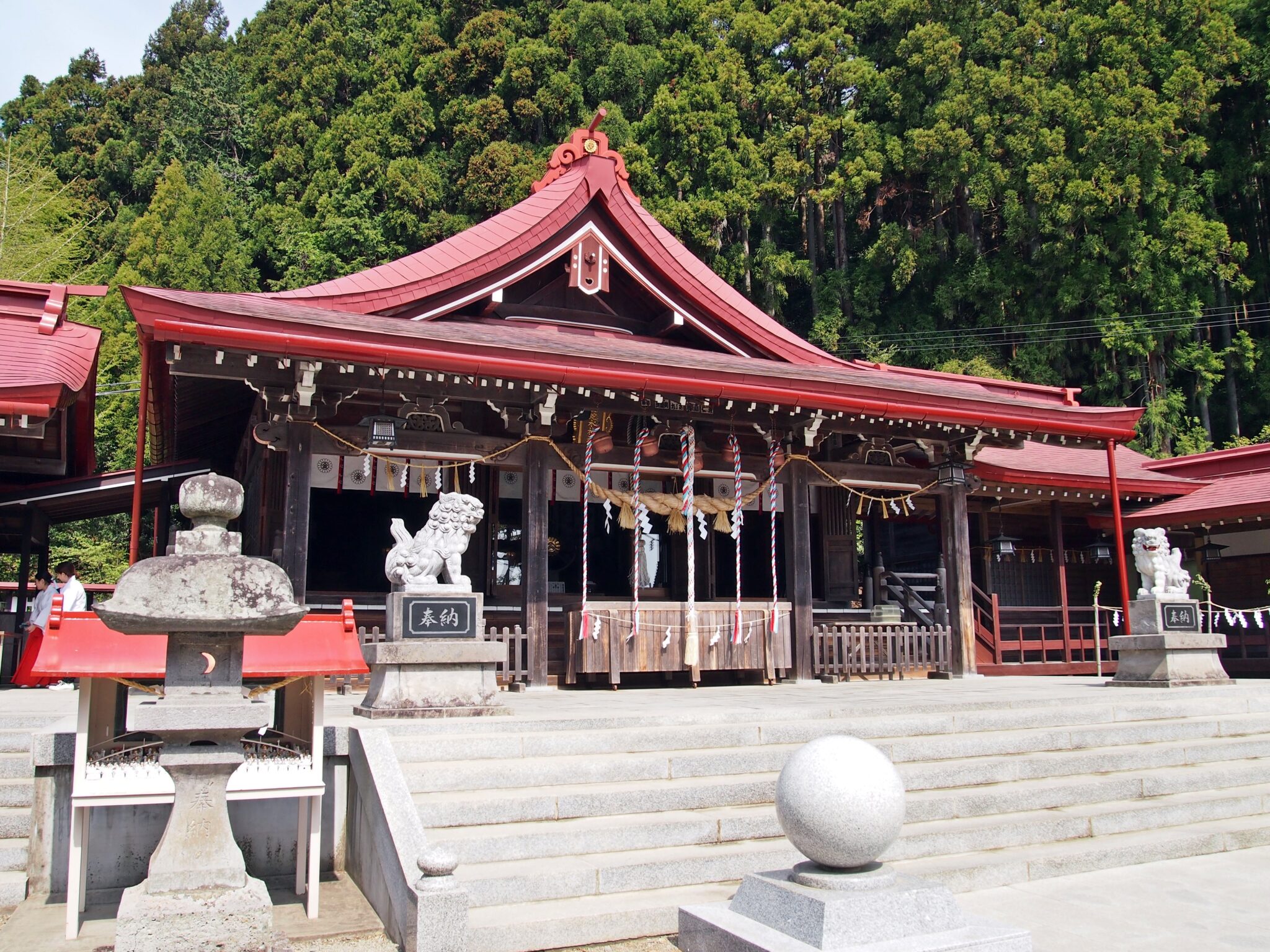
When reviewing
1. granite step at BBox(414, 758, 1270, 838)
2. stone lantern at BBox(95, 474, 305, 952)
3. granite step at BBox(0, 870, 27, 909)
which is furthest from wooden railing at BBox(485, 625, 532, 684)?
stone lantern at BBox(95, 474, 305, 952)

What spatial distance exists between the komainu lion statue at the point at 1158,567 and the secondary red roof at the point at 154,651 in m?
9.69

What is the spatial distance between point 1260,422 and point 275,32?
40.6m

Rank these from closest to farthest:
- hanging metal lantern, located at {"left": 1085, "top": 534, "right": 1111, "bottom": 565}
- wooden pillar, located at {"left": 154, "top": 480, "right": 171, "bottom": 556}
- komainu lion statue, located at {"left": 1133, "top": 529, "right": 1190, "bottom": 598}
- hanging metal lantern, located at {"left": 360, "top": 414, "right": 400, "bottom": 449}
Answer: hanging metal lantern, located at {"left": 360, "top": 414, "right": 400, "bottom": 449}, komainu lion statue, located at {"left": 1133, "top": 529, "right": 1190, "bottom": 598}, wooden pillar, located at {"left": 154, "top": 480, "right": 171, "bottom": 556}, hanging metal lantern, located at {"left": 1085, "top": 534, "right": 1111, "bottom": 565}

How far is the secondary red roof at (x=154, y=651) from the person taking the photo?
17.8ft

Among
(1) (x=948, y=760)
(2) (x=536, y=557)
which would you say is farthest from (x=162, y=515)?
(1) (x=948, y=760)

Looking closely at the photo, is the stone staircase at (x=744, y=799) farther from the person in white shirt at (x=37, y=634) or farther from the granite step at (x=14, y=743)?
the granite step at (x=14, y=743)

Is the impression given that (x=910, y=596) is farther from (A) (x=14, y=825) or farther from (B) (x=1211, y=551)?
(A) (x=14, y=825)

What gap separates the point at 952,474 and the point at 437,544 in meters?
8.28

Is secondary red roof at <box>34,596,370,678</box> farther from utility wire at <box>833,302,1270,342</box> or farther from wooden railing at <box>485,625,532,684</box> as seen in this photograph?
utility wire at <box>833,302,1270,342</box>

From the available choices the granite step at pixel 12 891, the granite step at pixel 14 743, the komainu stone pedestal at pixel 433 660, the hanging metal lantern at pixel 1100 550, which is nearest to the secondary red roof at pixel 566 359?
the komainu stone pedestal at pixel 433 660

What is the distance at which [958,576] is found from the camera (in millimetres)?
13766

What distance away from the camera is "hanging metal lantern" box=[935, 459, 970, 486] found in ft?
45.3

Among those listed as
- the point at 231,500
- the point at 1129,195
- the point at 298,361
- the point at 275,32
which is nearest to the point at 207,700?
the point at 231,500

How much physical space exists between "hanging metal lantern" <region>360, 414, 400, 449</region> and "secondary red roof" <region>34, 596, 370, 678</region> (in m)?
4.77
